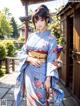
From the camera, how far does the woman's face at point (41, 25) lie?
3.36 meters

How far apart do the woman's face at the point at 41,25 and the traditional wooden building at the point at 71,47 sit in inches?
110

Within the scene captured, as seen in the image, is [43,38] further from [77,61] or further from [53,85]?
[77,61]

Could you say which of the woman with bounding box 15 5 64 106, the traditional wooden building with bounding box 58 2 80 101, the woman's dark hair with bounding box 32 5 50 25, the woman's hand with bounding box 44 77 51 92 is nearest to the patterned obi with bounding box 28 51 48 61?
the woman with bounding box 15 5 64 106

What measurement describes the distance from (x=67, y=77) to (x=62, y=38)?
1.07 meters

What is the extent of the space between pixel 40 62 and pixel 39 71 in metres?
0.11

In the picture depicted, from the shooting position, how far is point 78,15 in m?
6.20

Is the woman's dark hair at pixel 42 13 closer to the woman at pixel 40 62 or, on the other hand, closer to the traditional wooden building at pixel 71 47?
the woman at pixel 40 62

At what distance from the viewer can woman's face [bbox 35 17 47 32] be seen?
336 centimetres

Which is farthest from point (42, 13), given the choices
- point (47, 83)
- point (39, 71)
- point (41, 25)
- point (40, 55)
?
point (47, 83)

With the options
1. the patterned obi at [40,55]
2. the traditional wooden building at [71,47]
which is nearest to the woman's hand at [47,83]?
the patterned obi at [40,55]

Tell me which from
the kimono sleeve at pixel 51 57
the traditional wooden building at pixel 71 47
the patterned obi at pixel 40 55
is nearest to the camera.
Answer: the kimono sleeve at pixel 51 57

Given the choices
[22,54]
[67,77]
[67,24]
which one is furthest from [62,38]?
[22,54]

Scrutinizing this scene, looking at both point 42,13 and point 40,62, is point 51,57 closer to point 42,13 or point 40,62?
point 40,62

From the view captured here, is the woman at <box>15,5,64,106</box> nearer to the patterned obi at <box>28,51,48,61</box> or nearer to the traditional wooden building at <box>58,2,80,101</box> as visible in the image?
the patterned obi at <box>28,51,48,61</box>
